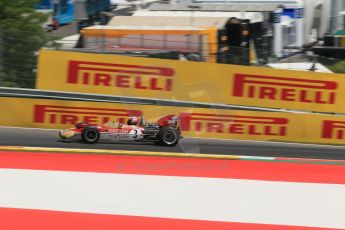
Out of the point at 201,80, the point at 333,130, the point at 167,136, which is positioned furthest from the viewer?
the point at 201,80

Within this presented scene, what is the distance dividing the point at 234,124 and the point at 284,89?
1269 mm

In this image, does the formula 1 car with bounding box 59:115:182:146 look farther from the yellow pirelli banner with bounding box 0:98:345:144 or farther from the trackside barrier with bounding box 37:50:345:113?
the trackside barrier with bounding box 37:50:345:113

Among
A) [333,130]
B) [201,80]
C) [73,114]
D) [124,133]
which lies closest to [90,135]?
[124,133]

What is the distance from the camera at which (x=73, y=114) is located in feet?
32.9

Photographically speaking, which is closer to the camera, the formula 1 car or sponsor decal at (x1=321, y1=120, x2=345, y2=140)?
the formula 1 car

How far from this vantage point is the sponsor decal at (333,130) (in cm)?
1016

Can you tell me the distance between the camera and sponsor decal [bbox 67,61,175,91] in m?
9.89

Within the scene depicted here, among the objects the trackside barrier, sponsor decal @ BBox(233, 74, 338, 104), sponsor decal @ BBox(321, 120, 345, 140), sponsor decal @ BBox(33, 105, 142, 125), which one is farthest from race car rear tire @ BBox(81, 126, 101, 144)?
sponsor decal @ BBox(321, 120, 345, 140)

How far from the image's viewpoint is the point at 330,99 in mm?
10305

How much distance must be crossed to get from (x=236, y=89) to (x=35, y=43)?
3.97 m

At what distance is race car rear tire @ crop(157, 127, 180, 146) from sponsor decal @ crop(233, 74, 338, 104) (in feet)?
7.50

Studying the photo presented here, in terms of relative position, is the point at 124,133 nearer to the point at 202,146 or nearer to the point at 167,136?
the point at 167,136

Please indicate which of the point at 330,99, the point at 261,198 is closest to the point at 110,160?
the point at 261,198

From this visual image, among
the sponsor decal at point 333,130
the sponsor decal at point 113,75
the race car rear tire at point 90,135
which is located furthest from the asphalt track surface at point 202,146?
the sponsor decal at point 113,75
